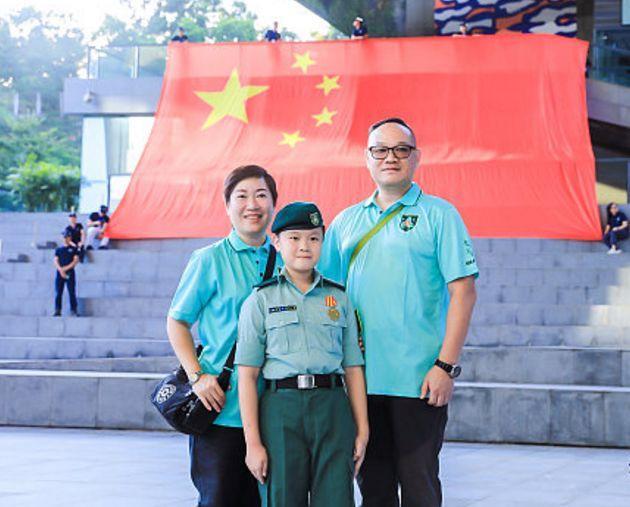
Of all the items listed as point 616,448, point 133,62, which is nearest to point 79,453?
point 616,448

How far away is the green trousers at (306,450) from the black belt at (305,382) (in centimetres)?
2

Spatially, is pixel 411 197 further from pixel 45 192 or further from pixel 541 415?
pixel 45 192

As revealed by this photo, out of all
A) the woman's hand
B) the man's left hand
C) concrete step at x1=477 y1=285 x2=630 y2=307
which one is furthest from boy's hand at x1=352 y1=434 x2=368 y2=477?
concrete step at x1=477 y1=285 x2=630 y2=307

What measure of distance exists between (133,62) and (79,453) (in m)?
17.8

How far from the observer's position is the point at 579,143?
59.6 feet

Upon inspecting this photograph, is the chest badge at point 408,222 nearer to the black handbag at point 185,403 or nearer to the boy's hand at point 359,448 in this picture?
the black handbag at point 185,403

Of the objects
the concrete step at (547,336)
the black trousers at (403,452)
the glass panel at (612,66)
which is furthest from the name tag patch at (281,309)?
the glass panel at (612,66)

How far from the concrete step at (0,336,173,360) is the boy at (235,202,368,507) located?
855 centimetres

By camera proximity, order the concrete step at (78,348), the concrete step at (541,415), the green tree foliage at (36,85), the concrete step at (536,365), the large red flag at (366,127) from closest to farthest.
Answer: the concrete step at (541,415)
the concrete step at (536,365)
the concrete step at (78,348)
the large red flag at (366,127)
the green tree foliage at (36,85)

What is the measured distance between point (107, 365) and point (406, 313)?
293 inches

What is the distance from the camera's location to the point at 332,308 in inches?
135

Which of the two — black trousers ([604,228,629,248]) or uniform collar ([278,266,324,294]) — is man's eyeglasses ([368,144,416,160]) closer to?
uniform collar ([278,266,324,294])

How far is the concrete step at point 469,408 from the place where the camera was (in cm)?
808

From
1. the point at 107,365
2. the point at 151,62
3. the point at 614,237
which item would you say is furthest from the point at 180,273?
the point at 151,62
